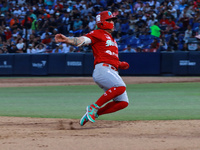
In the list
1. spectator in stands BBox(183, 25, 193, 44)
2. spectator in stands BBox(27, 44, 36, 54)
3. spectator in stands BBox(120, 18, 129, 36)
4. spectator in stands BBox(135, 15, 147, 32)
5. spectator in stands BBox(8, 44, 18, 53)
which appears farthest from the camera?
spectator in stands BBox(8, 44, 18, 53)

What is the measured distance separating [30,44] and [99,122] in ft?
55.3

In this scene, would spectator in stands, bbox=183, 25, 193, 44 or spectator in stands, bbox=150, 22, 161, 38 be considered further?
spectator in stands, bbox=150, 22, 161, 38

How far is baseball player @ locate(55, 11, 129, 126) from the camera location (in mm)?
6434

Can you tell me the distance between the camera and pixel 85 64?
72.7 ft

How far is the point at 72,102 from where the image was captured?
10.9 m

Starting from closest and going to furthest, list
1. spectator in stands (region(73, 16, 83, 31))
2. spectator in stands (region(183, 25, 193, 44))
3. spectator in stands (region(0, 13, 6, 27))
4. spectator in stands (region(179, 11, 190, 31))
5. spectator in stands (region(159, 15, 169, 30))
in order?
spectator in stands (region(183, 25, 193, 44)) → spectator in stands (region(179, 11, 190, 31)) → spectator in stands (region(159, 15, 169, 30)) → spectator in stands (region(73, 16, 83, 31)) → spectator in stands (region(0, 13, 6, 27))

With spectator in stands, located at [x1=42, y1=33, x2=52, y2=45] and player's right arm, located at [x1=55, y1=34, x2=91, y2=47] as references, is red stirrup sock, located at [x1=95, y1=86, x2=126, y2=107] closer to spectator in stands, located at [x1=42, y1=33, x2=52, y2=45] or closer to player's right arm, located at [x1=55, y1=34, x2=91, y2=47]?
player's right arm, located at [x1=55, y1=34, x2=91, y2=47]

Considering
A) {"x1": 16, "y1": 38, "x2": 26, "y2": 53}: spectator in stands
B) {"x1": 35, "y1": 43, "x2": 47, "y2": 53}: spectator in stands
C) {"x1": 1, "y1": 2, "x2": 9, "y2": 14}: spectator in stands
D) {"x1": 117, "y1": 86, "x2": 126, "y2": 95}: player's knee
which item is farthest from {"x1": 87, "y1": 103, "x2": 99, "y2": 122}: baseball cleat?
{"x1": 1, "y1": 2, "x2": 9, "y2": 14}: spectator in stands

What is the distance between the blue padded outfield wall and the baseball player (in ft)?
46.6

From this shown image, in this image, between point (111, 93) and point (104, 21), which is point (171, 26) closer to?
point (104, 21)

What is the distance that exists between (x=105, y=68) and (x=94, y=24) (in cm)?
1663

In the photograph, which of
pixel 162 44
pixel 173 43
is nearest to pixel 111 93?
pixel 173 43

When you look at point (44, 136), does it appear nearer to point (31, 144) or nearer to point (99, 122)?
point (31, 144)

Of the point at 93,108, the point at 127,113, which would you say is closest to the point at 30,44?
the point at 127,113
